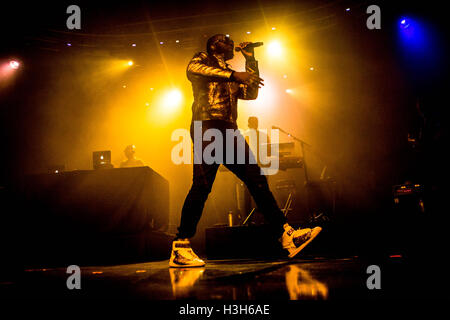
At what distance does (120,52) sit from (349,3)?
19.0ft

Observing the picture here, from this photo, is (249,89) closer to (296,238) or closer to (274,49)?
(296,238)

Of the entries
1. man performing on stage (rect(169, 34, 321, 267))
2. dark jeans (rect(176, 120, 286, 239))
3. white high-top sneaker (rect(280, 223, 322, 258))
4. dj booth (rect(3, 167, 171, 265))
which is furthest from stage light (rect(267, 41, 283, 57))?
white high-top sneaker (rect(280, 223, 322, 258))

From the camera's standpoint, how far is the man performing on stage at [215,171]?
2533mm

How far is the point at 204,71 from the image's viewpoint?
8.32 ft

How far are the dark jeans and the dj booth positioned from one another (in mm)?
1862

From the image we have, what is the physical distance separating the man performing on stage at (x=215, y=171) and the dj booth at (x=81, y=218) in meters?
1.79

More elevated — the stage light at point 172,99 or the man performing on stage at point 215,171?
the stage light at point 172,99

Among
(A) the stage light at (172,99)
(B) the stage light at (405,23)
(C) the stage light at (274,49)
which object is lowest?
(A) the stage light at (172,99)

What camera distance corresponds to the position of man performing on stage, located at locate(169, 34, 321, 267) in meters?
2.53

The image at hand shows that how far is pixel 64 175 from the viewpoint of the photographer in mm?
4309

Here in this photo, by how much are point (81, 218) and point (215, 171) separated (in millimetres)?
2549

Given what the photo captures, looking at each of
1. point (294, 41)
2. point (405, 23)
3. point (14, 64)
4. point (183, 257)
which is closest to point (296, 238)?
point (183, 257)

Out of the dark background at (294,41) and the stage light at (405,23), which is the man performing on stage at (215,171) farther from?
the stage light at (405,23)

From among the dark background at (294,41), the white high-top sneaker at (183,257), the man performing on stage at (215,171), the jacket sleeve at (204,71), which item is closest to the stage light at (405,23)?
the dark background at (294,41)
